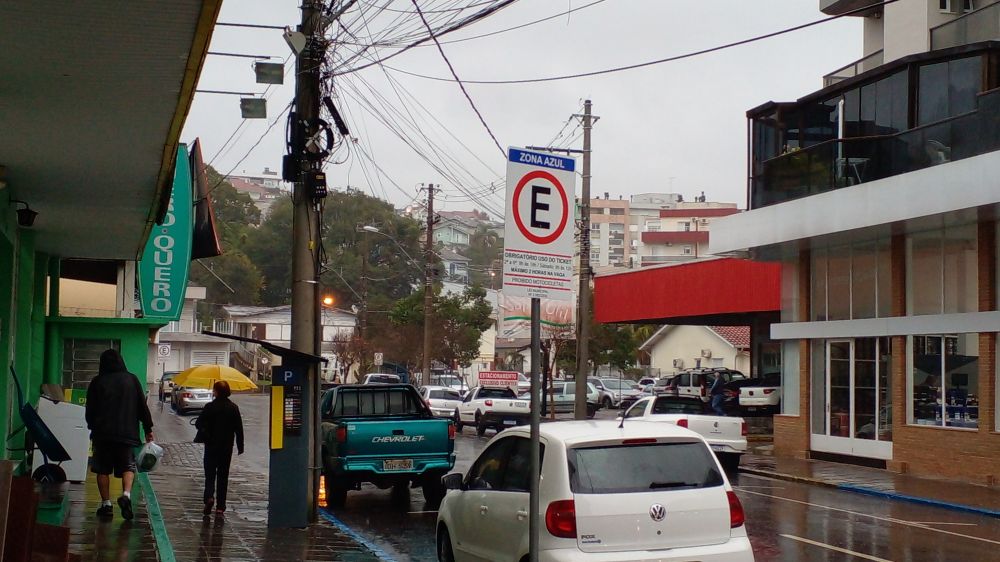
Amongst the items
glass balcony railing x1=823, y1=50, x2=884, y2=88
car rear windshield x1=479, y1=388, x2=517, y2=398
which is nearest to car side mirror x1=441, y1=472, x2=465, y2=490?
glass balcony railing x1=823, y1=50, x2=884, y2=88

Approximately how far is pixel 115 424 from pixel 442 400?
87.3 feet

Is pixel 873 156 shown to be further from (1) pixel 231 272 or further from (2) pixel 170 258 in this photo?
(1) pixel 231 272

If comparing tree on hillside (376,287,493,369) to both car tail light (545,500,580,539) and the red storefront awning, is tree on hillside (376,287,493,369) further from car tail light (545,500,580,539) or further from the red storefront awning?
car tail light (545,500,580,539)

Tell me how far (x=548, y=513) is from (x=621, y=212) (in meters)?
145

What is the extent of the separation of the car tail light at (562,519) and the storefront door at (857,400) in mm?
18510

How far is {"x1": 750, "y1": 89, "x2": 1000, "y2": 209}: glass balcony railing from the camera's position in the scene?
20959 millimetres

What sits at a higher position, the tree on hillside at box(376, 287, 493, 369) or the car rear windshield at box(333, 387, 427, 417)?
the tree on hillside at box(376, 287, 493, 369)

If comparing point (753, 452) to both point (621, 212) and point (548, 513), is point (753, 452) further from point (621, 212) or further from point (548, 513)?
point (621, 212)

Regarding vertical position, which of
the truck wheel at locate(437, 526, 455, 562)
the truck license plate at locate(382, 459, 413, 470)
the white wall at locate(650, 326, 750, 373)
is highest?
the white wall at locate(650, 326, 750, 373)

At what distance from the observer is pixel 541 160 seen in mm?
7520

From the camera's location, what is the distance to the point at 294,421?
1355 cm

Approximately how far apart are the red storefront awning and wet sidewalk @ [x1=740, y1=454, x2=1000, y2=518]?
8770mm

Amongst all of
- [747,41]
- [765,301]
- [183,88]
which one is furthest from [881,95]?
[183,88]

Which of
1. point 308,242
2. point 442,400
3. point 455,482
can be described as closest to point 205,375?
point 442,400
